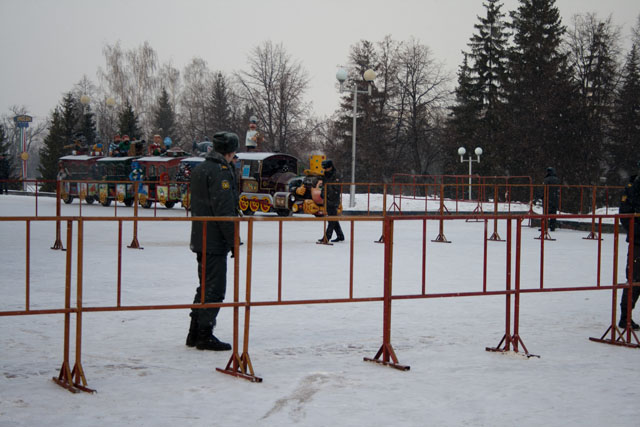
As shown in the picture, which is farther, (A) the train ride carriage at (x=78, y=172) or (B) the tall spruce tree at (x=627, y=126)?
(B) the tall spruce tree at (x=627, y=126)

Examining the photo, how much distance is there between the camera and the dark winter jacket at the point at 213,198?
6531 millimetres

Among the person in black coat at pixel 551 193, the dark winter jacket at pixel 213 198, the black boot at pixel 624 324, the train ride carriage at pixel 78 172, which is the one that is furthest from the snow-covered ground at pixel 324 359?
the train ride carriage at pixel 78 172

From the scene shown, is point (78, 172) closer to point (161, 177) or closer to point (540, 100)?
point (161, 177)

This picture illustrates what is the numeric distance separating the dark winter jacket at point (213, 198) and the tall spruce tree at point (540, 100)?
136 feet

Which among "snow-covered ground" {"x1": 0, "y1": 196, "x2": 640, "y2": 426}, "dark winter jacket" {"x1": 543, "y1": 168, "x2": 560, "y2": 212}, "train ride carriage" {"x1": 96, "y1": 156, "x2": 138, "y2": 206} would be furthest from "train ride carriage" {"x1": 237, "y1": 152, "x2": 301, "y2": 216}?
"snow-covered ground" {"x1": 0, "y1": 196, "x2": 640, "y2": 426}

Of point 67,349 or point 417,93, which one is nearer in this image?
point 67,349

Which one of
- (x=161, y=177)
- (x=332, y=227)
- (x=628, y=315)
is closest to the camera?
(x=628, y=315)

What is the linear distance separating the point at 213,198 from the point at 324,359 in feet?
5.90

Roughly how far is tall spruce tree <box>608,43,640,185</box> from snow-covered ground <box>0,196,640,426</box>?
39578mm

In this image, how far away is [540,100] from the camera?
47.9 meters

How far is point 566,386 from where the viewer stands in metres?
5.75

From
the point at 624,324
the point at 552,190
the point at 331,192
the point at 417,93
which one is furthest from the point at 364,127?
the point at 624,324

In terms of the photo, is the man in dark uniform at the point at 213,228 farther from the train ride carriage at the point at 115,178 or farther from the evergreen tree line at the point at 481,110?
the evergreen tree line at the point at 481,110

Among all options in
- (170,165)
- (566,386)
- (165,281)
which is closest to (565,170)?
(170,165)
